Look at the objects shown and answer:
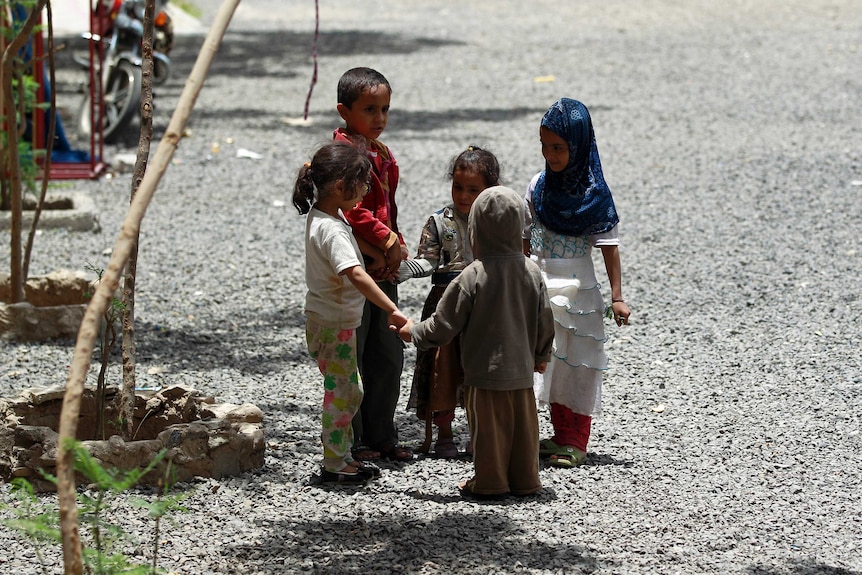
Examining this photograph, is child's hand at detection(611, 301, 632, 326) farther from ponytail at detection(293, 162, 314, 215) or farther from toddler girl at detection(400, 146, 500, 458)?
ponytail at detection(293, 162, 314, 215)

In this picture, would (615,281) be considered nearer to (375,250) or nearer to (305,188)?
(375,250)

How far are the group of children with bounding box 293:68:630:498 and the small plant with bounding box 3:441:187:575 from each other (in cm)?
86

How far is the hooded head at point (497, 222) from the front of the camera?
414 centimetres

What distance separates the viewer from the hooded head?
414cm

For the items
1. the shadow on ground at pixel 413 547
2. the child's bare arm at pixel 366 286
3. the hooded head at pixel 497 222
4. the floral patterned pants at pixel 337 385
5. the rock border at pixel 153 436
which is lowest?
the shadow on ground at pixel 413 547

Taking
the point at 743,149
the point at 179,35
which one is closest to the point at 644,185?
the point at 743,149

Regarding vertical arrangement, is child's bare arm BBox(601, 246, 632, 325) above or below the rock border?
above

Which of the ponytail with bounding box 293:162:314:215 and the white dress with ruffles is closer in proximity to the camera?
the ponytail with bounding box 293:162:314:215

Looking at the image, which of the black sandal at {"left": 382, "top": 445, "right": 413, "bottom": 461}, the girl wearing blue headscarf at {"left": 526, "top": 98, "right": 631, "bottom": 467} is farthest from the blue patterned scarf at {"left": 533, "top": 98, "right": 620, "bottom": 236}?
the black sandal at {"left": 382, "top": 445, "right": 413, "bottom": 461}

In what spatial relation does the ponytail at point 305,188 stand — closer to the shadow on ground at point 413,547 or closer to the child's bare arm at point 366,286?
the child's bare arm at point 366,286

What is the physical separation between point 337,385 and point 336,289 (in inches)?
14.2

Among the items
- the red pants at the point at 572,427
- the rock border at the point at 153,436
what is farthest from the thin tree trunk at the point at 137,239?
the red pants at the point at 572,427

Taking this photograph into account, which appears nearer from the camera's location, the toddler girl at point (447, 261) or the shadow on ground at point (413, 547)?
the shadow on ground at point (413, 547)

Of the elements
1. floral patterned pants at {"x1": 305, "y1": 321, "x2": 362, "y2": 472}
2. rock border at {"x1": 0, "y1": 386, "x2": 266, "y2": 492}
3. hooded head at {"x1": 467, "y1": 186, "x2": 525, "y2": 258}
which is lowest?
rock border at {"x1": 0, "y1": 386, "x2": 266, "y2": 492}
